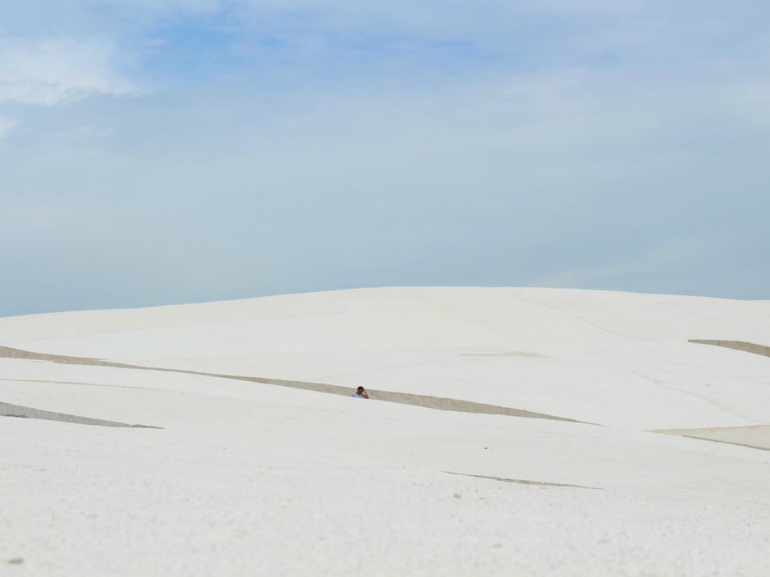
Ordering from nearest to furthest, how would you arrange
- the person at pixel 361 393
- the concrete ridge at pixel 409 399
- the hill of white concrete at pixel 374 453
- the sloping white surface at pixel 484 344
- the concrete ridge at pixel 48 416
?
the hill of white concrete at pixel 374 453
the concrete ridge at pixel 48 416
the concrete ridge at pixel 409 399
the person at pixel 361 393
the sloping white surface at pixel 484 344

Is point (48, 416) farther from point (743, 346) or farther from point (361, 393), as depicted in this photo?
point (743, 346)

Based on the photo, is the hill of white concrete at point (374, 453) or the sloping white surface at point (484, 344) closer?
the hill of white concrete at point (374, 453)

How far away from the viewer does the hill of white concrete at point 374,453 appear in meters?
5.14

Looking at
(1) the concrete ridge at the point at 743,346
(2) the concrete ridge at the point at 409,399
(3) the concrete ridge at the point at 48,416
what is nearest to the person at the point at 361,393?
(2) the concrete ridge at the point at 409,399

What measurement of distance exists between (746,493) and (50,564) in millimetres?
7670

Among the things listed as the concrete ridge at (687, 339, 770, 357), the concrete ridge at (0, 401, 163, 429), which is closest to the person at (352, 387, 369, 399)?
the concrete ridge at (0, 401, 163, 429)

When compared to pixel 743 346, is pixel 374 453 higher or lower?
lower

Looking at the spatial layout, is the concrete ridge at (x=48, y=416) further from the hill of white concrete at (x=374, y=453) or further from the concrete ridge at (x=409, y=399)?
the concrete ridge at (x=409, y=399)

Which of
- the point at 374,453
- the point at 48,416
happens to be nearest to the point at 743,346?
the point at 374,453

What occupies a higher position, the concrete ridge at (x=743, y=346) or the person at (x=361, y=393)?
the concrete ridge at (x=743, y=346)

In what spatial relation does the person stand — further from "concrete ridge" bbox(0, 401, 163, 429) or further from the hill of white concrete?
"concrete ridge" bbox(0, 401, 163, 429)

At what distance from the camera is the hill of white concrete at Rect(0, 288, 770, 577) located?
5.14 metres

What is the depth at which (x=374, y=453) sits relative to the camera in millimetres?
11953

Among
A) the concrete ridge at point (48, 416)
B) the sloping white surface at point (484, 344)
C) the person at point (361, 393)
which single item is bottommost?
the concrete ridge at point (48, 416)
